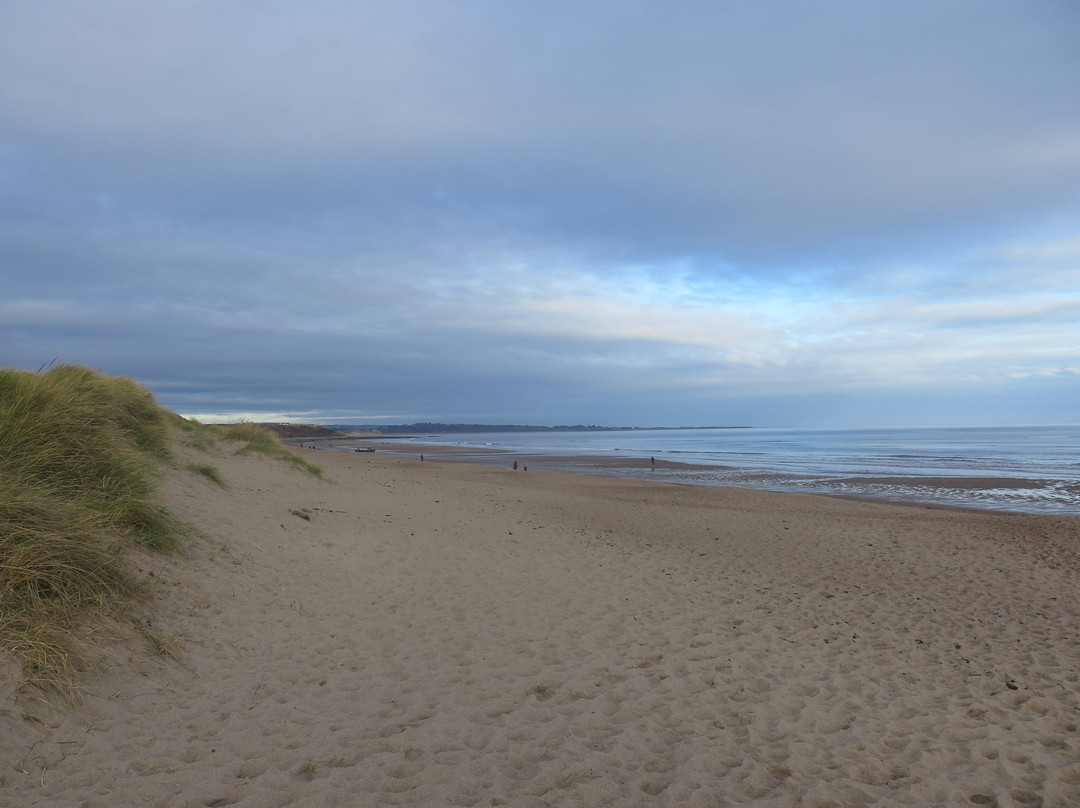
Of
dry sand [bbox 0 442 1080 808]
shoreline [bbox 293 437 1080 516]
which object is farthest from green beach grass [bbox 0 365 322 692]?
shoreline [bbox 293 437 1080 516]

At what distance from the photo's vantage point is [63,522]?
518 centimetres

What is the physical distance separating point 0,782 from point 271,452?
16.2m

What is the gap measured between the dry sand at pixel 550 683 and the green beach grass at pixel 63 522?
14.5 inches

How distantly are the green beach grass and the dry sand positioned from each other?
1.21 ft

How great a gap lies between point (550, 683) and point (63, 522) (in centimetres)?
451

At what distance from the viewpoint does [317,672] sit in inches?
210

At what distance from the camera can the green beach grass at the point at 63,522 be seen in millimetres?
4273

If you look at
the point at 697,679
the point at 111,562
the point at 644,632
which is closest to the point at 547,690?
the point at 697,679

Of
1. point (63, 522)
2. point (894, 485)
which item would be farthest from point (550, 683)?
point (894, 485)

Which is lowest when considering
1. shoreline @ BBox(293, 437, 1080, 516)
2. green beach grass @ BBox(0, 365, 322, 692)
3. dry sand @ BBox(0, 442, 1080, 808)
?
shoreline @ BBox(293, 437, 1080, 516)

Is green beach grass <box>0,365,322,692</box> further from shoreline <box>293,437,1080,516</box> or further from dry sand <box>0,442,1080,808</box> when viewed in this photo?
shoreline <box>293,437,1080,516</box>

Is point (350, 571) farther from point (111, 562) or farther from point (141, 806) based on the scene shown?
point (141, 806)

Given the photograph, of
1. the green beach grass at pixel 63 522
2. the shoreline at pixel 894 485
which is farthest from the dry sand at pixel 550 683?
the shoreline at pixel 894 485

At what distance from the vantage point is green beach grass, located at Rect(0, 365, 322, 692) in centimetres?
427
